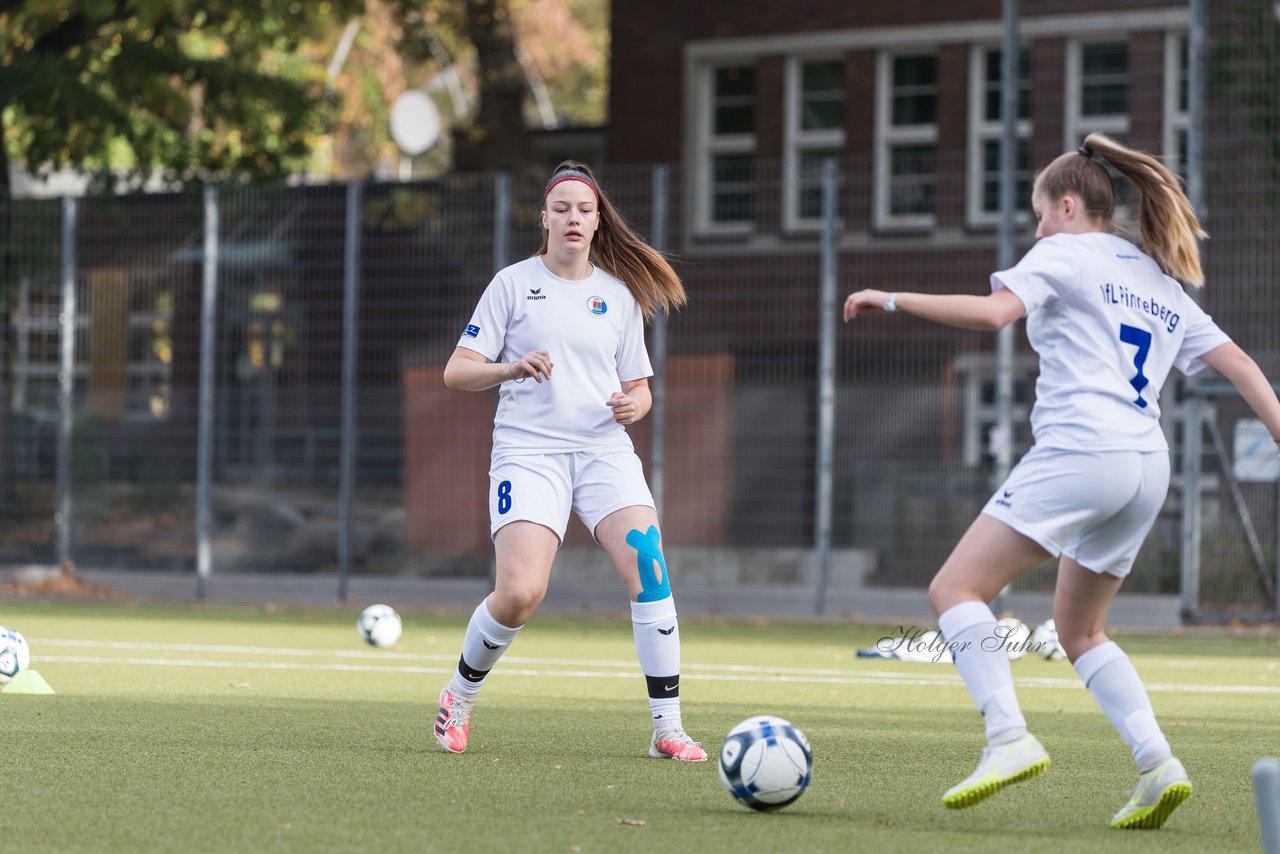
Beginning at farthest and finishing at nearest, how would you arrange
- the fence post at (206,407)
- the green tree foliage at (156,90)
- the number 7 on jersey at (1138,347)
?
the green tree foliage at (156,90) → the fence post at (206,407) → the number 7 on jersey at (1138,347)

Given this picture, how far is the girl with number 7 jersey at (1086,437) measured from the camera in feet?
17.3

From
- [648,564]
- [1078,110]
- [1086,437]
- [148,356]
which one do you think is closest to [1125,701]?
[1086,437]

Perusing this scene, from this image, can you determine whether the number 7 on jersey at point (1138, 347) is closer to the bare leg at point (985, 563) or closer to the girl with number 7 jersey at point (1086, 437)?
the girl with number 7 jersey at point (1086, 437)

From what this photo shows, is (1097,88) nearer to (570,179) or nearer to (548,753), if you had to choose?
(570,179)

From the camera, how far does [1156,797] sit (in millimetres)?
5285

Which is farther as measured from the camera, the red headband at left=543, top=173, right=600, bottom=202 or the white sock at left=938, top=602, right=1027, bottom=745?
the red headband at left=543, top=173, right=600, bottom=202

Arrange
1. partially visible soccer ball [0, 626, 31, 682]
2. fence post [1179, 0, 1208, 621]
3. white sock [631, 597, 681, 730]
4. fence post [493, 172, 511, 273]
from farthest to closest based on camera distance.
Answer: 1. fence post [493, 172, 511, 273]
2. fence post [1179, 0, 1208, 621]
3. partially visible soccer ball [0, 626, 31, 682]
4. white sock [631, 597, 681, 730]

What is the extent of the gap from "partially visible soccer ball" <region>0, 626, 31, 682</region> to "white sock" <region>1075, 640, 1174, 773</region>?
5.24 metres

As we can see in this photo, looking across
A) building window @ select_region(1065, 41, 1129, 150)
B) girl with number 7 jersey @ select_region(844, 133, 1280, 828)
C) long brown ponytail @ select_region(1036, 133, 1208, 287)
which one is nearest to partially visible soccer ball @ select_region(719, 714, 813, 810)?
girl with number 7 jersey @ select_region(844, 133, 1280, 828)

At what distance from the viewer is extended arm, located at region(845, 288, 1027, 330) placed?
16.6ft

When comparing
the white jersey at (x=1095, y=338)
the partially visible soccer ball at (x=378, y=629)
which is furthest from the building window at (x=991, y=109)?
the white jersey at (x=1095, y=338)

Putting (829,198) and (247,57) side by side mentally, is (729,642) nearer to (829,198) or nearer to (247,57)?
(829,198)

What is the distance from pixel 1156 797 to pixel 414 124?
1881 cm

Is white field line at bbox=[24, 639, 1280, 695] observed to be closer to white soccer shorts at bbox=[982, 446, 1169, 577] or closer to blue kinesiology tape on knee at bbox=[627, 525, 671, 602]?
blue kinesiology tape on knee at bbox=[627, 525, 671, 602]
